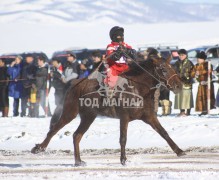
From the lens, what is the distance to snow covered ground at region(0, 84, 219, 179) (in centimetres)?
1121

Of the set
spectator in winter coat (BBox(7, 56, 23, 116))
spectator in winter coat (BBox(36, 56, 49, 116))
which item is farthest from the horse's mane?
spectator in winter coat (BBox(7, 56, 23, 116))

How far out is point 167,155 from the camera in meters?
13.8

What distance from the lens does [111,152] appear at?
14695 mm

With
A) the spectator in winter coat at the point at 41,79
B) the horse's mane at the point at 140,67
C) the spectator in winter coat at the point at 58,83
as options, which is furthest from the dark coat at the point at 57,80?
the horse's mane at the point at 140,67

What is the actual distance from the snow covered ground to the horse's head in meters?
1.25

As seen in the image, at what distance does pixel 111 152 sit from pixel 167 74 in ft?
8.85

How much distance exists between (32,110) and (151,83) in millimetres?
10495

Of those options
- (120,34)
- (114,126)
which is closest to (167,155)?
(120,34)

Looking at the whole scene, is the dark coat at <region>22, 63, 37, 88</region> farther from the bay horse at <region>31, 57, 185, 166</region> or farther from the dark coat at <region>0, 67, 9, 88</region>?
the bay horse at <region>31, 57, 185, 166</region>

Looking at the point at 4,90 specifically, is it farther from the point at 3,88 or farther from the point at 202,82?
the point at 202,82

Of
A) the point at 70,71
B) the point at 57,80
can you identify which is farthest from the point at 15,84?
the point at 70,71

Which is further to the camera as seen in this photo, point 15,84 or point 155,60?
point 15,84

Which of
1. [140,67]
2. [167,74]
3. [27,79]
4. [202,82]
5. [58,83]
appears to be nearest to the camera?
[167,74]

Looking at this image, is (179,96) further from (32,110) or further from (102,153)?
(102,153)
